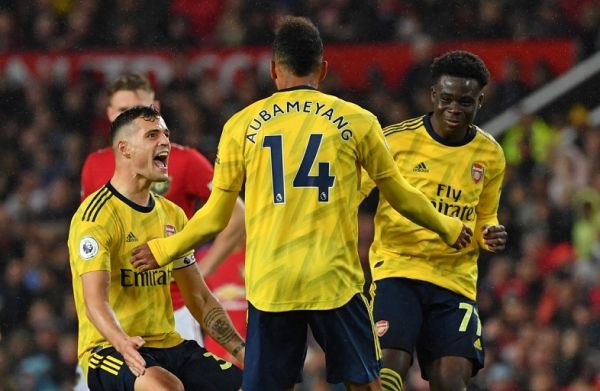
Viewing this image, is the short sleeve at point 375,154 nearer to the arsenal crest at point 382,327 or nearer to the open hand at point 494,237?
the open hand at point 494,237

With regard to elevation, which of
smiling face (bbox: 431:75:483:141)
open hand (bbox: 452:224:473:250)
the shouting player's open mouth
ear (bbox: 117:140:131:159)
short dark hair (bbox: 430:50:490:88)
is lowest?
open hand (bbox: 452:224:473:250)

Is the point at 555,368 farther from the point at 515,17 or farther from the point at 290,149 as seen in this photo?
the point at 290,149

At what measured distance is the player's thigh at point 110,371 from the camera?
5969 mm

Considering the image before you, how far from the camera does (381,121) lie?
15109 millimetres

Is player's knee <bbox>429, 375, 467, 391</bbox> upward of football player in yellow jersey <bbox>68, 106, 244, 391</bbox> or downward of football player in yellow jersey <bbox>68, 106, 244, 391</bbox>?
downward

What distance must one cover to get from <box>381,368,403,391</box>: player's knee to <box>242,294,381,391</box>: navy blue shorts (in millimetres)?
752

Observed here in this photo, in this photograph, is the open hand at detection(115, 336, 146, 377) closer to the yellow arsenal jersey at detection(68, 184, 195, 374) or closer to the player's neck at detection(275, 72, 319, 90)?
the yellow arsenal jersey at detection(68, 184, 195, 374)

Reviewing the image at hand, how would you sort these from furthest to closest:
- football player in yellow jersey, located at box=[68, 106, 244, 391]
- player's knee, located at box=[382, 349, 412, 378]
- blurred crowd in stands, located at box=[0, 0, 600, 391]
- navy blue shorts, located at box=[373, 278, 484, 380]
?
1. blurred crowd in stands, located at box=[0, 0, 600, 391]
2. navy blue shorts, located at box=[373, 278, 484, 380]
3. player's knee, located at box=[382, 349, 412, 378]
4. football player in yellow jersey, located at box=[68, 106, 244, 391]

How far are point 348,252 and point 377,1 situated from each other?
1123 centimetres

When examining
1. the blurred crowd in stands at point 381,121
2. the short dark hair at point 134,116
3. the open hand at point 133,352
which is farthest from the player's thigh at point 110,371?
the blurred crowd in stands at point 381,121

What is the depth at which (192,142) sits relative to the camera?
15.2 metres

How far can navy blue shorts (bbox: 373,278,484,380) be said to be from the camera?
673 centimetres

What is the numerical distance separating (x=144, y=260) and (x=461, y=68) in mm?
1970

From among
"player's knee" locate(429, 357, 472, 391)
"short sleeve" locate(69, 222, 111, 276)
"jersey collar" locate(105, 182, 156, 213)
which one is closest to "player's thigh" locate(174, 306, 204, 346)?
"jersey collar" locate(105, 182, 156, 213)
